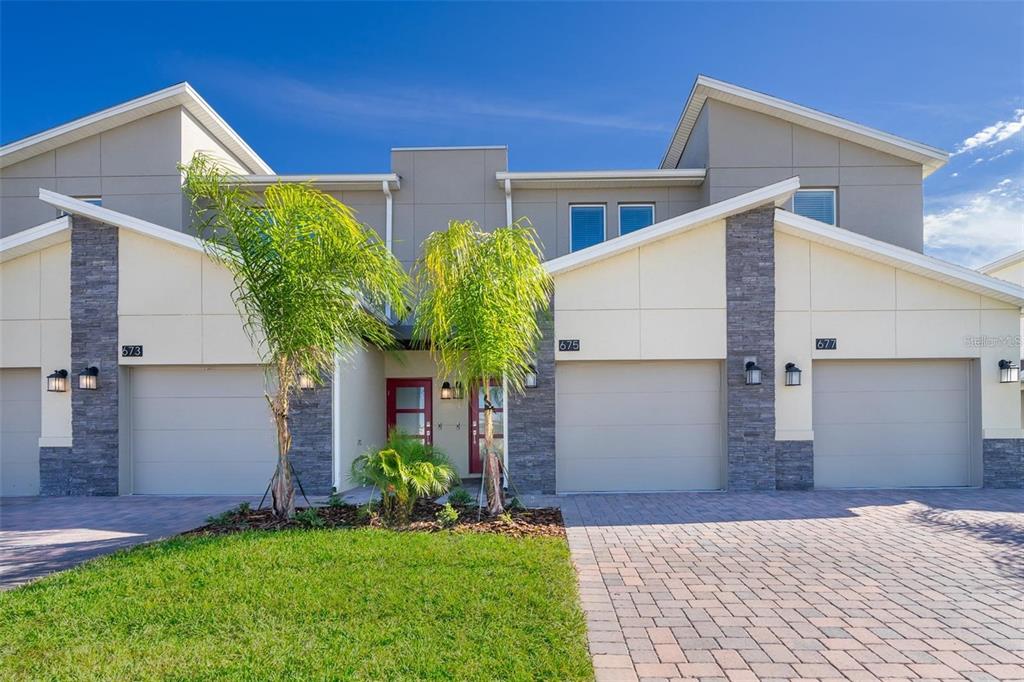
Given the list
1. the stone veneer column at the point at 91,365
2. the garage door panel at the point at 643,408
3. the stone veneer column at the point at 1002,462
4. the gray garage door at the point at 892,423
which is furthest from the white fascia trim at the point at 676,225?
the stone veneer column at the point at 91,365

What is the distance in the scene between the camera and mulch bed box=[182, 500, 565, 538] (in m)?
7.04

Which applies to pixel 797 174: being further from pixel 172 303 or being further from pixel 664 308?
pixel 172 303

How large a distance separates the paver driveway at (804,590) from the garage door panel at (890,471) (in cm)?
139

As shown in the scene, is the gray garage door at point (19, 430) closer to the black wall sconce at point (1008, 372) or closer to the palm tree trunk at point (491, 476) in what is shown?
the palm tree trunk at point (491, 476)

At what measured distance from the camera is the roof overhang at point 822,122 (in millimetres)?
12961

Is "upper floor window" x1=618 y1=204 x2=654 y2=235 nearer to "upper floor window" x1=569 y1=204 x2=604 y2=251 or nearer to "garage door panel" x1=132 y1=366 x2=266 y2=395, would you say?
"upper floor window" x1=569 y1=204 x2=604 y2=251

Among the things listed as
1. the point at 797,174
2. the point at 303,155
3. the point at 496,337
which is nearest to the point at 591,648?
the point at 496,337

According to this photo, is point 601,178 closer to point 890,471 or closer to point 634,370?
point 634,370

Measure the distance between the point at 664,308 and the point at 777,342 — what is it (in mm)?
2129

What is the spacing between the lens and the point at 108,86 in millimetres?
13359

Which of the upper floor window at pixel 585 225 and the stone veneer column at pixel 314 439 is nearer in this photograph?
the stone veneer column at pixel 314 439

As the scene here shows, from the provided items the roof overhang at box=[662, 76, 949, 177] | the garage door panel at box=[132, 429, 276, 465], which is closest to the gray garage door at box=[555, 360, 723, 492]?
the garage door panel at box=[132, 429, 276, 465]

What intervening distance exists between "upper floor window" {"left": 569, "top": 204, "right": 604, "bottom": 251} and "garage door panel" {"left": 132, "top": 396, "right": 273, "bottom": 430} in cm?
804

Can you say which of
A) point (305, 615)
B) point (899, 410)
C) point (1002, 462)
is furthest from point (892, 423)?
point (305, 615)
